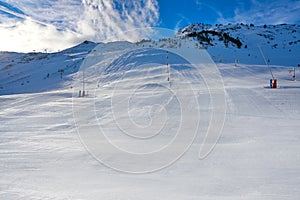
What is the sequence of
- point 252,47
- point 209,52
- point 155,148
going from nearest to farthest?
point 155,148, point 209,52, point 252,47

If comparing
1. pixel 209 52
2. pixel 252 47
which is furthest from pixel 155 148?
pixel 252 47

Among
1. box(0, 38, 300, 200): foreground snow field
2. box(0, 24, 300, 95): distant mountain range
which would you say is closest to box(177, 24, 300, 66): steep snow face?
box(0, 24, 300, 95): distant mountain range

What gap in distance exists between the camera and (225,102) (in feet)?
23.8

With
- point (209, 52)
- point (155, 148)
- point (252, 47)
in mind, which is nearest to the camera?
point (155, 148)

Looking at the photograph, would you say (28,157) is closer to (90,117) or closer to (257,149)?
(90,117)

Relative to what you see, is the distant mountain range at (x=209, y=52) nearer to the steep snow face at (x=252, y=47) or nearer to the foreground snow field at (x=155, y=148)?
the steep snow face at (x=252, y=47)

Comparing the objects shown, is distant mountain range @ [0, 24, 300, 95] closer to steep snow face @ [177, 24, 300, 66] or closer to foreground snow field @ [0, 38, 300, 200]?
steep snow face @ [177, 24, 300, 66]

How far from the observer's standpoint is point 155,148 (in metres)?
3.78

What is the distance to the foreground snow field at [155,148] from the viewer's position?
2410 millimetres

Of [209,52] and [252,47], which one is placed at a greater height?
[252,47]

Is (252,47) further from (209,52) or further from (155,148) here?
(155,148)

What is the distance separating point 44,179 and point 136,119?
326 centimetres

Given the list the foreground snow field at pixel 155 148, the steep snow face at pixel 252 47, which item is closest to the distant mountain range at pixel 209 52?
the steep snow face at pixel 252 47

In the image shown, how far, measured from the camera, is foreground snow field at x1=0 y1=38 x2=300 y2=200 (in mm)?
2410
